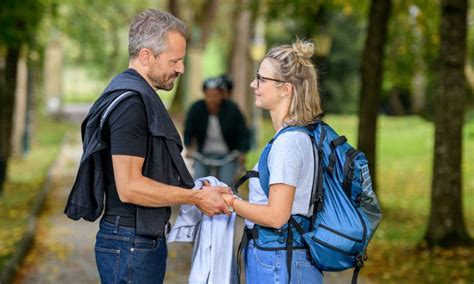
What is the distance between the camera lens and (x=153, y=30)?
4.23 meters

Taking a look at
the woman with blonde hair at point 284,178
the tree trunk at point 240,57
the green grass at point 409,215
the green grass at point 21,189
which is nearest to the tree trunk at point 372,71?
the green grass at point 409,215

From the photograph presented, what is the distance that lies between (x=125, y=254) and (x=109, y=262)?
0.10 metres

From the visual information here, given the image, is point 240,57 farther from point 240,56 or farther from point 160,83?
point 160,83

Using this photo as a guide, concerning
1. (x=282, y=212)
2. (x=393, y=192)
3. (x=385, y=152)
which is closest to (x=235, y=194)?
(x=282, y=212)

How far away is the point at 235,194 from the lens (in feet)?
15.0

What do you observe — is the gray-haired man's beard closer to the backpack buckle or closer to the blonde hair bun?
the blonde hair bun

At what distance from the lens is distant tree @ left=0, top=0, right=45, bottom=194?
1557cm

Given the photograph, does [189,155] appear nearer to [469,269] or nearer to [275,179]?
[469,269]

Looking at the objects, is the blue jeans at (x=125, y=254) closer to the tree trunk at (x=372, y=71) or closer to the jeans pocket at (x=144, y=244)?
the jeans pocket at (x=144, y=244)

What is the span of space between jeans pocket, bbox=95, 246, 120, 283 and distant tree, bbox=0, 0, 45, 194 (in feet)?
38.2

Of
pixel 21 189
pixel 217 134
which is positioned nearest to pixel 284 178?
Answer: pixel 217 134

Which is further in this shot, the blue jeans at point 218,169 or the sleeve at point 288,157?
the blue jeans at point 218,169

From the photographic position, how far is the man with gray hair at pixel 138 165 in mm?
4125

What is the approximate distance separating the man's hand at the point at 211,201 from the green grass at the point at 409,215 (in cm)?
530
